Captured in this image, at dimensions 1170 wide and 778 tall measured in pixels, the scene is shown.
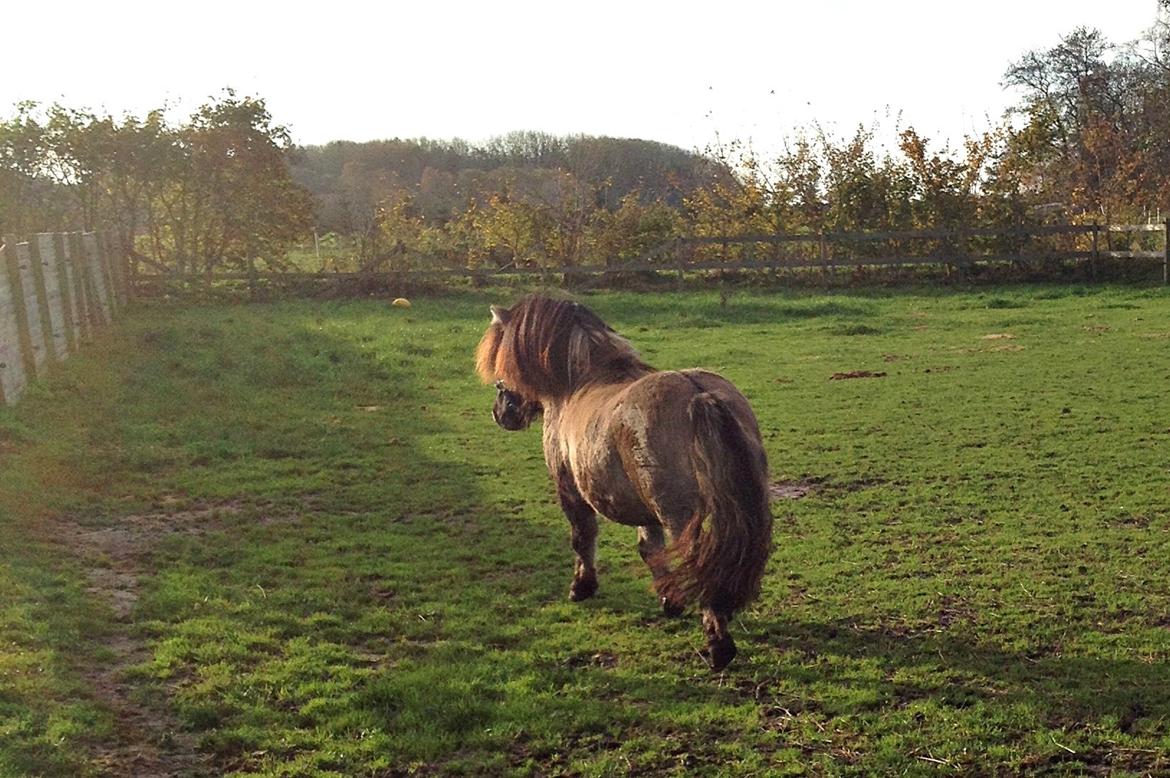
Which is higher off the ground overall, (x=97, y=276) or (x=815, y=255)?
(x=97, y=276)

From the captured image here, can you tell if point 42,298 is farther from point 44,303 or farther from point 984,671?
point 984,671

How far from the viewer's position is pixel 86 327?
50.4 ft

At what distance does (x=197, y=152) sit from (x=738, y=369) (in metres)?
16.7

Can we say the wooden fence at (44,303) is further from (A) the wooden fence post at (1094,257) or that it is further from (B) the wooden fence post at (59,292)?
(A) the wooden fence post at (1094,257)

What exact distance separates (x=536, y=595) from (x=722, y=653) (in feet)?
4.77

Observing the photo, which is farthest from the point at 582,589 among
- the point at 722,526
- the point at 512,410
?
the point at 722,526

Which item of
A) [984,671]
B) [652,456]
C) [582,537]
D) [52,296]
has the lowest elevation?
[984,671]

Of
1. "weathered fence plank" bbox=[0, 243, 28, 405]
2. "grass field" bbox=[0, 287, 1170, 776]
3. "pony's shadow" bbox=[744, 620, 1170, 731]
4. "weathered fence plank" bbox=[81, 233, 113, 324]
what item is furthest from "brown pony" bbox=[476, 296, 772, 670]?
"weathered fence plank" bbox=[81, 233, 113, 324]

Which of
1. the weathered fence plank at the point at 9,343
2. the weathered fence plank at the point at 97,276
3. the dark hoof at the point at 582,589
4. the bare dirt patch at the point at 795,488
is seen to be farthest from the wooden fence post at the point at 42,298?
the dark hoof at the point at 582,589

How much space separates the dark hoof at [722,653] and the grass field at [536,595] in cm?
8

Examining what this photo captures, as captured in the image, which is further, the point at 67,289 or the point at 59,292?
the point at 67,289

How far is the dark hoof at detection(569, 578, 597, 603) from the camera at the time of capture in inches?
224

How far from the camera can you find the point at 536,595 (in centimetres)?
582

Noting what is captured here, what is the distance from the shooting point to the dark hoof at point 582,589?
5.70 m
